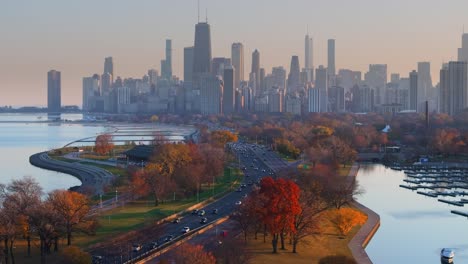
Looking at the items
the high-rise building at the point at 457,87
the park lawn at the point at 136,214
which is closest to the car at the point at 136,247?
the park lawn at the point at 136,214

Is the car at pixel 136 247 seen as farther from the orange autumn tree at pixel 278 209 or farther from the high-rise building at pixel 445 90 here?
the high-rise building at pixel 445 90

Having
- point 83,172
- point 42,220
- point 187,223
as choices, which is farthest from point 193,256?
point 83,172

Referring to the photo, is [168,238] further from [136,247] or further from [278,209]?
[278,209]

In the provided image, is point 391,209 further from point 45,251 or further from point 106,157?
point 106,157

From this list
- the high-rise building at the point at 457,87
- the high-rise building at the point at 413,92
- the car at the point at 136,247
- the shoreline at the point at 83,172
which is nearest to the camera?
the car at the point at 136,247

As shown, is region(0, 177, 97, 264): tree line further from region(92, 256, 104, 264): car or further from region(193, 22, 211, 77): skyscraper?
region(193, 22, 211, 77): skyscraper

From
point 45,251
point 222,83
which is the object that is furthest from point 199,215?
point 222,83
